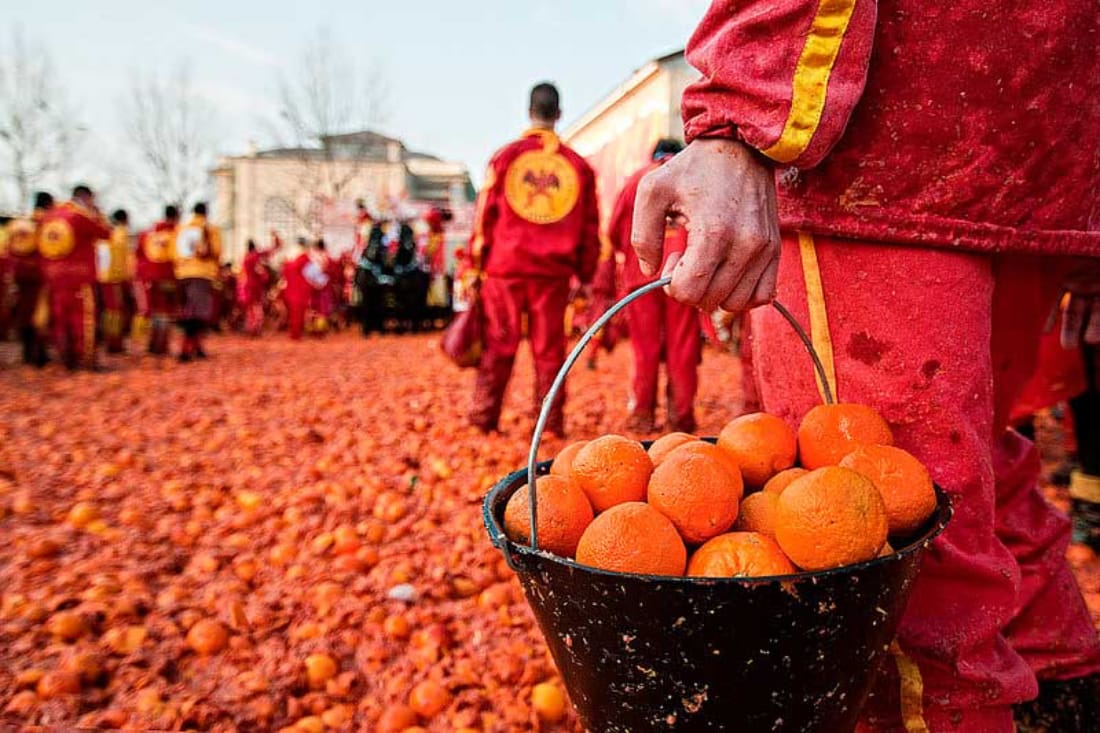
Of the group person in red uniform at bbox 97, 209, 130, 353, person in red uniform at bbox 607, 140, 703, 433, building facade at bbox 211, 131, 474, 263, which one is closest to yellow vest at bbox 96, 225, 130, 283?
person in red uniform at bbox 97, 209, 130, 353

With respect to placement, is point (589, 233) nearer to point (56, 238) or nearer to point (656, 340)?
point (656, 340)

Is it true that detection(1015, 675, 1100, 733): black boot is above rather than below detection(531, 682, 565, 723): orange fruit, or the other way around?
above

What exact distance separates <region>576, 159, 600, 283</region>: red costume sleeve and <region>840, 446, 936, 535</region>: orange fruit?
3.78 meters

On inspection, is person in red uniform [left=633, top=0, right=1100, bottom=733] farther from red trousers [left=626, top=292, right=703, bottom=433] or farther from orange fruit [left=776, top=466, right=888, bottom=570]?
red trousers [left=626, top=292, right=703, bottom=433]

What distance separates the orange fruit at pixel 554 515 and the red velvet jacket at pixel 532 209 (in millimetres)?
3582

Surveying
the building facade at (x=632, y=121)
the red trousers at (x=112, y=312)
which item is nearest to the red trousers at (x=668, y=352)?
the red trousers at (x=112, y=312)

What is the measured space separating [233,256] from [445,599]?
157ft

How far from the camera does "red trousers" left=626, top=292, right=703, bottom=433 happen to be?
4.73 meters

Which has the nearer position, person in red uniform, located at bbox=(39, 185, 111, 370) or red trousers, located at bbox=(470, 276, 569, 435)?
red trousers, located at bbox=(470, 276, 569, 435)

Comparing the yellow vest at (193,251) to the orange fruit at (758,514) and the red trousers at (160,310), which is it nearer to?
the red trousers at (160,310)

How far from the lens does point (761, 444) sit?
1153 mm

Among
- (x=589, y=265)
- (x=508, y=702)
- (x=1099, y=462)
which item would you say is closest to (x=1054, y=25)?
(x=508, y=702)

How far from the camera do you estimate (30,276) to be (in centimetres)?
909

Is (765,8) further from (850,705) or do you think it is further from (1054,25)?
(850,705)
